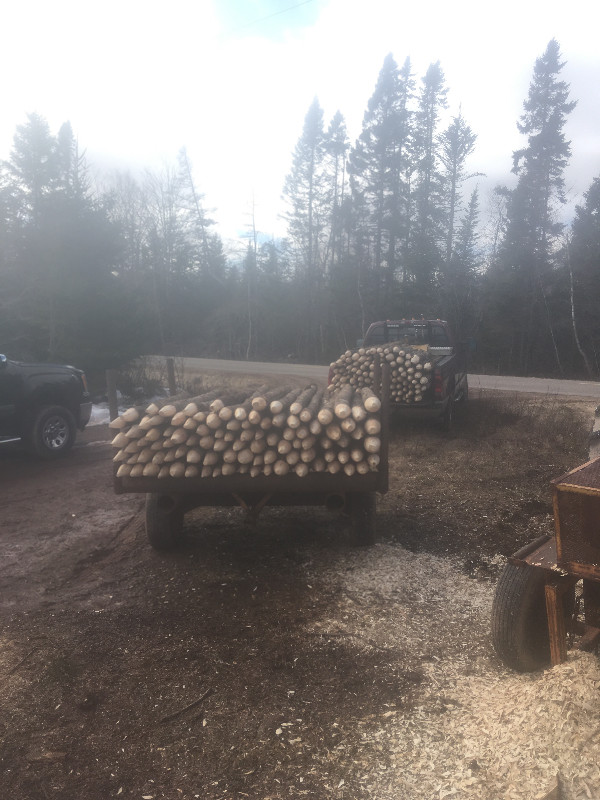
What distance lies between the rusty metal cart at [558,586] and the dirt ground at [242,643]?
0.30 m

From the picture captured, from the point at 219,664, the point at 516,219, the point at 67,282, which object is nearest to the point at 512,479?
the point at 219,664

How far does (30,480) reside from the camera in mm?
8570

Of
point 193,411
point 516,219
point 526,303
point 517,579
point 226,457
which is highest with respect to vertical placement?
point 516,219

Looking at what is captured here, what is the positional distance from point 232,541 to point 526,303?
927 inches

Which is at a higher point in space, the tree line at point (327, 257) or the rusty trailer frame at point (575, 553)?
the tree line at point (327, 257)

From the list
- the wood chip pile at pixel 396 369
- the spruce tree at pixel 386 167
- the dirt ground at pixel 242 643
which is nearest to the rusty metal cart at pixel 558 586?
the dirt ground at pixel 242 643

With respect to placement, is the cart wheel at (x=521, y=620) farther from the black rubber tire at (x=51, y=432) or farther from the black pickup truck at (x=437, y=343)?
the black rubber tire at (x=51, y=432)

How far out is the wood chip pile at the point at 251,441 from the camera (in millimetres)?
5000

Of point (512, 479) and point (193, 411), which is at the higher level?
point (193, 411)

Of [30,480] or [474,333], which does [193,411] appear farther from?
[474,333]

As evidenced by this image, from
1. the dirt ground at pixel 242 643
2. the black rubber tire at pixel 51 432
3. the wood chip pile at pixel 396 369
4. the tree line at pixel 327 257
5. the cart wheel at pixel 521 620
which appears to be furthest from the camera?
the tree line at pixel 327 257

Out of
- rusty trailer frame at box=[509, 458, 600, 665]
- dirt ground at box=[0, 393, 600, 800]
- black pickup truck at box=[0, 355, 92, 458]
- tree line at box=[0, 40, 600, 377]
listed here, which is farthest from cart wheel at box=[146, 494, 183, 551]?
tree line at box=[0, 40, 600, 377]

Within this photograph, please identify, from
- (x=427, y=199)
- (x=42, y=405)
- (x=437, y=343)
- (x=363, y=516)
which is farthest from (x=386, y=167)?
(x=363, y=516)

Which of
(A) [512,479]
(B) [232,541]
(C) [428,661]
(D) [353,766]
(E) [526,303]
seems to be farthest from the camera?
(E) [526,303]
